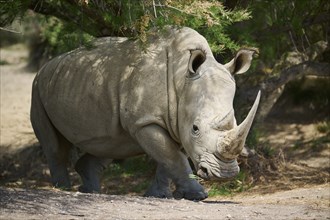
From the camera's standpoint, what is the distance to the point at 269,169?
36.3ft

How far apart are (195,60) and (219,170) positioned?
1209mm

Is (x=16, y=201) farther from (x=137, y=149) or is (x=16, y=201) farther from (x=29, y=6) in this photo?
(x=29, y=6)

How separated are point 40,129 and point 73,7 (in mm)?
1469

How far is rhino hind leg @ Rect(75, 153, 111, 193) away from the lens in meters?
9.95

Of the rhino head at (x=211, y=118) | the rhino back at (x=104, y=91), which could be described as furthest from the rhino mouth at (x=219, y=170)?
the rhino back at (x=104, y=91)

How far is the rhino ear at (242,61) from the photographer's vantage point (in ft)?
28.3

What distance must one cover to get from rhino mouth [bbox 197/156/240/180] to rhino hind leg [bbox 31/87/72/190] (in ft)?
8.23

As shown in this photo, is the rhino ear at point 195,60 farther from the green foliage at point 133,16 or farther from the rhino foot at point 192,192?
the rhino foot at point 192,192

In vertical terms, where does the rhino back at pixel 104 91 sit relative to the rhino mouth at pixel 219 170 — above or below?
above

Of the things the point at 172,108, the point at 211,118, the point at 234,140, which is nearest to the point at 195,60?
the point at 172,108

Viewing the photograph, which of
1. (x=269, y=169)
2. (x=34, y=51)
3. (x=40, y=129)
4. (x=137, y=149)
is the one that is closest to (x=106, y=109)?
(x=137, y=149)

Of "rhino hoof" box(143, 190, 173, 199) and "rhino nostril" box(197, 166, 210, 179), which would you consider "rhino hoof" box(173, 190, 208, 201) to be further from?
"rhino nostril" box(197, 166, 210, 179)

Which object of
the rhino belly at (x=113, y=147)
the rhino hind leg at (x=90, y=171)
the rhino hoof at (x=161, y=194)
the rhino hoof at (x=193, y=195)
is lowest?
the rhino hind leg at (x=90, y=171)

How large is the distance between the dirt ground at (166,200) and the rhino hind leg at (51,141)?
403 mm
